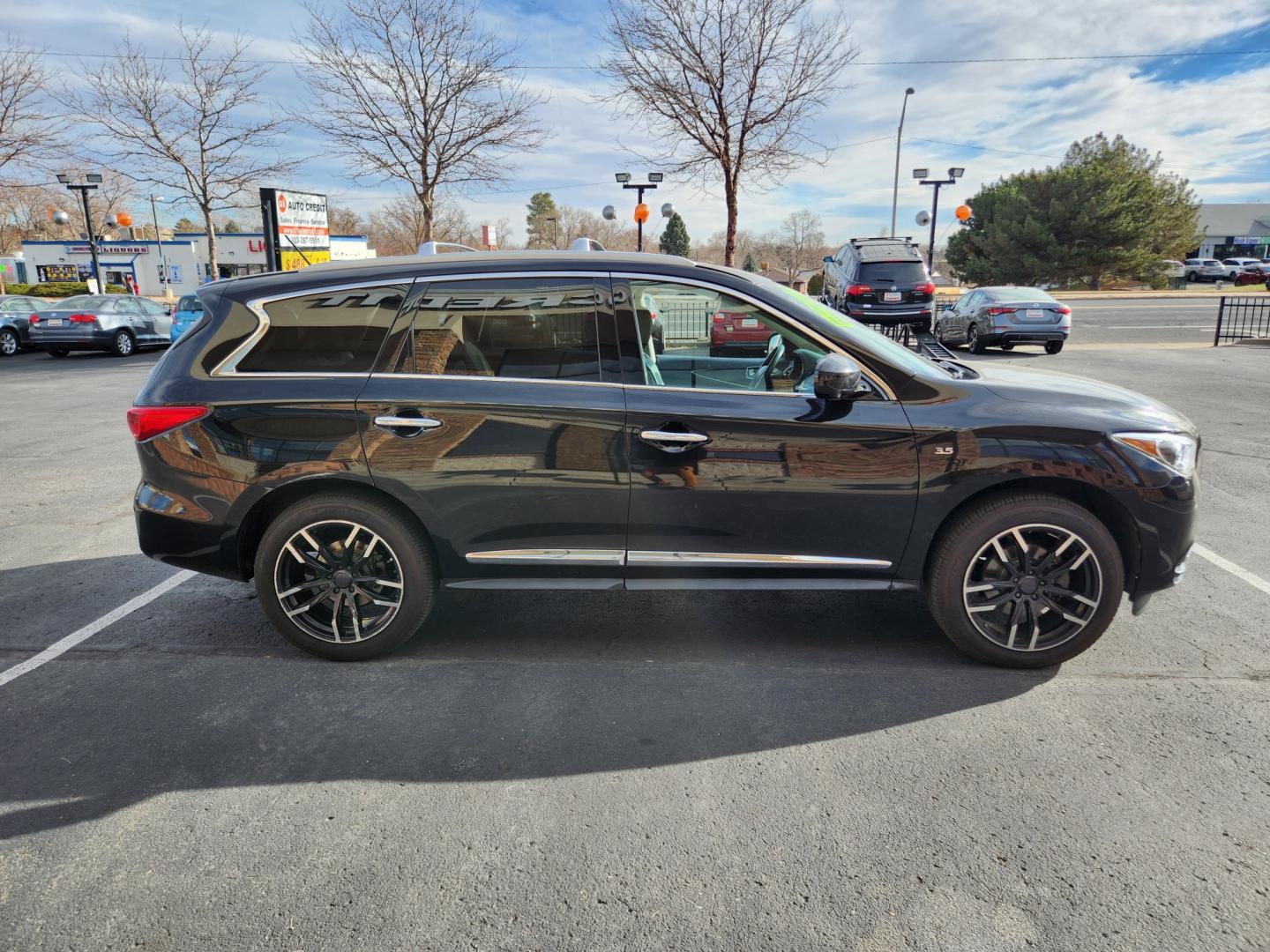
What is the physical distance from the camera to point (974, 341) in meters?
18.4

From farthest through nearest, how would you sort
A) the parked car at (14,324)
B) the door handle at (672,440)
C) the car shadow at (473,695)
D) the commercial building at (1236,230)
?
the commercial building at (1236,230) → the parked car at (14,324) → the door handle at (672,440) → the car shadow at (473,695)

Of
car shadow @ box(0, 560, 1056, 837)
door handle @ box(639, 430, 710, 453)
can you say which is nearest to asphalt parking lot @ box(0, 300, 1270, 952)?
car shadow @ box(0, 560, 1056, 837)

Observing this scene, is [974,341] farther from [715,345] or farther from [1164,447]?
[715,345]

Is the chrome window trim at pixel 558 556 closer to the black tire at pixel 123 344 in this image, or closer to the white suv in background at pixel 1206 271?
the black tire at pixel 123 344

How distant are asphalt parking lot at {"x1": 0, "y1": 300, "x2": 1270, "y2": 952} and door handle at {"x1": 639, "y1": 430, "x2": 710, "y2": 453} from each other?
1.03m

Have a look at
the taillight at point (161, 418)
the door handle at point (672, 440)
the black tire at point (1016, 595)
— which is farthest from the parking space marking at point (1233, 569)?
the taillight at point (161, 418)

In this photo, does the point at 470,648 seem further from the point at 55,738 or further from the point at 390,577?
the point at 55,738

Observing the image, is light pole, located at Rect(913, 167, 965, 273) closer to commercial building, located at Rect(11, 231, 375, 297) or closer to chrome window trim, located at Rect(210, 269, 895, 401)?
chrome window trim, located at Rect(210, 269, 895, 401)

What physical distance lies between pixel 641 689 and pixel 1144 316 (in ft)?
102

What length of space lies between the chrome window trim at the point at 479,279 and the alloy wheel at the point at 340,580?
29.1 inches

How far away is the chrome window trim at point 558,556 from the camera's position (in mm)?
3582

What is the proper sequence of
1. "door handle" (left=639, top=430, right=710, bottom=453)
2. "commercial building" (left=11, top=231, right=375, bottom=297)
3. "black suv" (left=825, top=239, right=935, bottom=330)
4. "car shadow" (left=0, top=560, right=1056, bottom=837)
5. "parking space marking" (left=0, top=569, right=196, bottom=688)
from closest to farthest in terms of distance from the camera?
1. "car shadow" (left=0, top=560, right=1056, bottom=837)
2. "door handle" (left=639, top=430, right=710, bottom=453)
3. "parking space marking" (left=0, top=569, right=196, bottom=688)
4. "black suv" (left=825, top=239, right=935, bottom=330)
5. "commercial building" (left=11, top=231, right=375, bottom=297)

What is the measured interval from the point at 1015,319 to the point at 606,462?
1622cm

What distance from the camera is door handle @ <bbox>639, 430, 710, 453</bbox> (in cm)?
343
